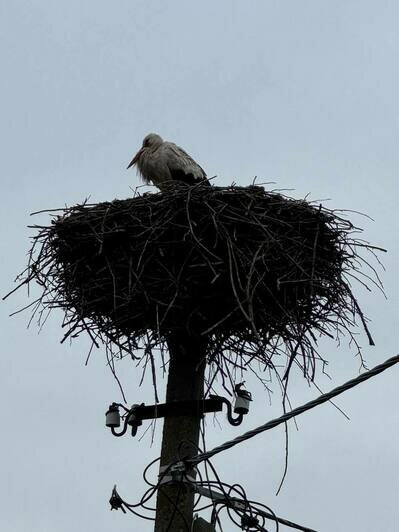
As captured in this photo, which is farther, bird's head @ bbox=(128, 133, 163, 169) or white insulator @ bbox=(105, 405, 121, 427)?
bird's head @ bbox=(128, 133, 163, 169)

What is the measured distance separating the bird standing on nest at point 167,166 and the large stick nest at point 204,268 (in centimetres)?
196

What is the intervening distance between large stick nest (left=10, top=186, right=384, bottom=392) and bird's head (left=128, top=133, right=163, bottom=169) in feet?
7.97

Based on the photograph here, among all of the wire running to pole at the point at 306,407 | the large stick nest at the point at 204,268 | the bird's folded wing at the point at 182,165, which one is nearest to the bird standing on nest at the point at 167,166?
the bird's folded wing at the point at 182,165

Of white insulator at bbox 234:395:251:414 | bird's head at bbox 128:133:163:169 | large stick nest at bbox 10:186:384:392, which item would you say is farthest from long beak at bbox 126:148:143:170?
white insulator at bbox 234:395:251:414

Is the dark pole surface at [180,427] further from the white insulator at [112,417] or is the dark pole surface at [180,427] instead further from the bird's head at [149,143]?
the bird's head at [149,143]

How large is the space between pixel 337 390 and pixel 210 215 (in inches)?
92.3

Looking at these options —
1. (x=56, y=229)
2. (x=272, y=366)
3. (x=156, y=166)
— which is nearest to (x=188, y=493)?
(x=272, y=366)

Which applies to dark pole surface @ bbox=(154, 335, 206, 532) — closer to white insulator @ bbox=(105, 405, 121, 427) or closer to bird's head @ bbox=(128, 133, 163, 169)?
white insulator @ bbox=(105, 405, 121, 427)

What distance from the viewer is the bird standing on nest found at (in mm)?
8930

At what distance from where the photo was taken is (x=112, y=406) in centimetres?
597

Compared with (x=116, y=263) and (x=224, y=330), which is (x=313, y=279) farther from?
(x=116, y=263)

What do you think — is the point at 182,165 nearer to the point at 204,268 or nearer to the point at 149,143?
the point at 149,143

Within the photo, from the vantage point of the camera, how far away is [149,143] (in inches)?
379

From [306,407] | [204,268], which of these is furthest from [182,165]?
[306,407]
